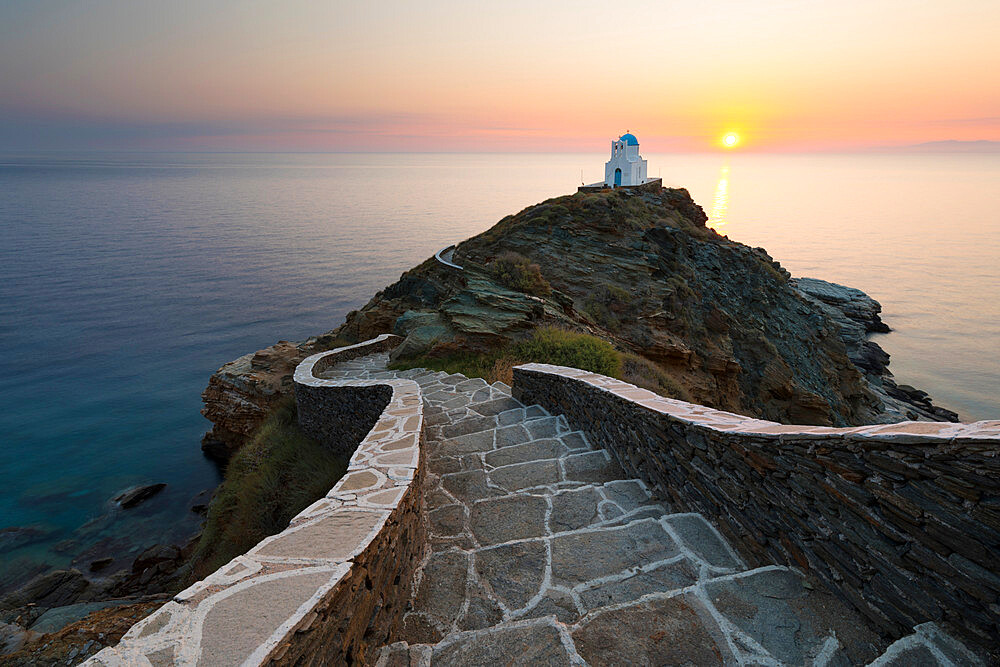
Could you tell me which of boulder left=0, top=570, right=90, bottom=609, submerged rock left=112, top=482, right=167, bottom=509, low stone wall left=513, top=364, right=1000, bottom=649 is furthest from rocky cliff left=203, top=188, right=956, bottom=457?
low stone wall left=513, top=364, right=1000, bottom=649

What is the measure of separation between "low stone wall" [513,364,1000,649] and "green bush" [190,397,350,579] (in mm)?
6592

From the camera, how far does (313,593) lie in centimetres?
211

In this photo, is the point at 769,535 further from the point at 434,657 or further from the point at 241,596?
the point at 241,596

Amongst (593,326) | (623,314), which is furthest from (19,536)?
(623,314)

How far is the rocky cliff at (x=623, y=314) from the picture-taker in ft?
44.8

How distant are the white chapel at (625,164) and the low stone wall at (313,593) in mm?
42644

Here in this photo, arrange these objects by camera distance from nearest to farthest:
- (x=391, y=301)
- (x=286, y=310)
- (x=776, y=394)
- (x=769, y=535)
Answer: (x=769, y=535) < (x=391, y=301) < (x=776, y=394) < (x=286, y=310)

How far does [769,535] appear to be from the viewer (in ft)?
10.1

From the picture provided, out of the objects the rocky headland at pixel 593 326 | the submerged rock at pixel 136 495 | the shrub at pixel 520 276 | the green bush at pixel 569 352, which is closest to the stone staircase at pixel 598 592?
the green bush at pixel 569 352

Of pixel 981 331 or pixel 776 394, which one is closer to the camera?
pixel 776 394

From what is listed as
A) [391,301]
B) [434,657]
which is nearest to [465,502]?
[434,657]

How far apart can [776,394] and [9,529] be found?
28024 mm

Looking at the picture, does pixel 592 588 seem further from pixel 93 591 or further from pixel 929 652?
pixel 93 591

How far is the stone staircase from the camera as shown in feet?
8.05
